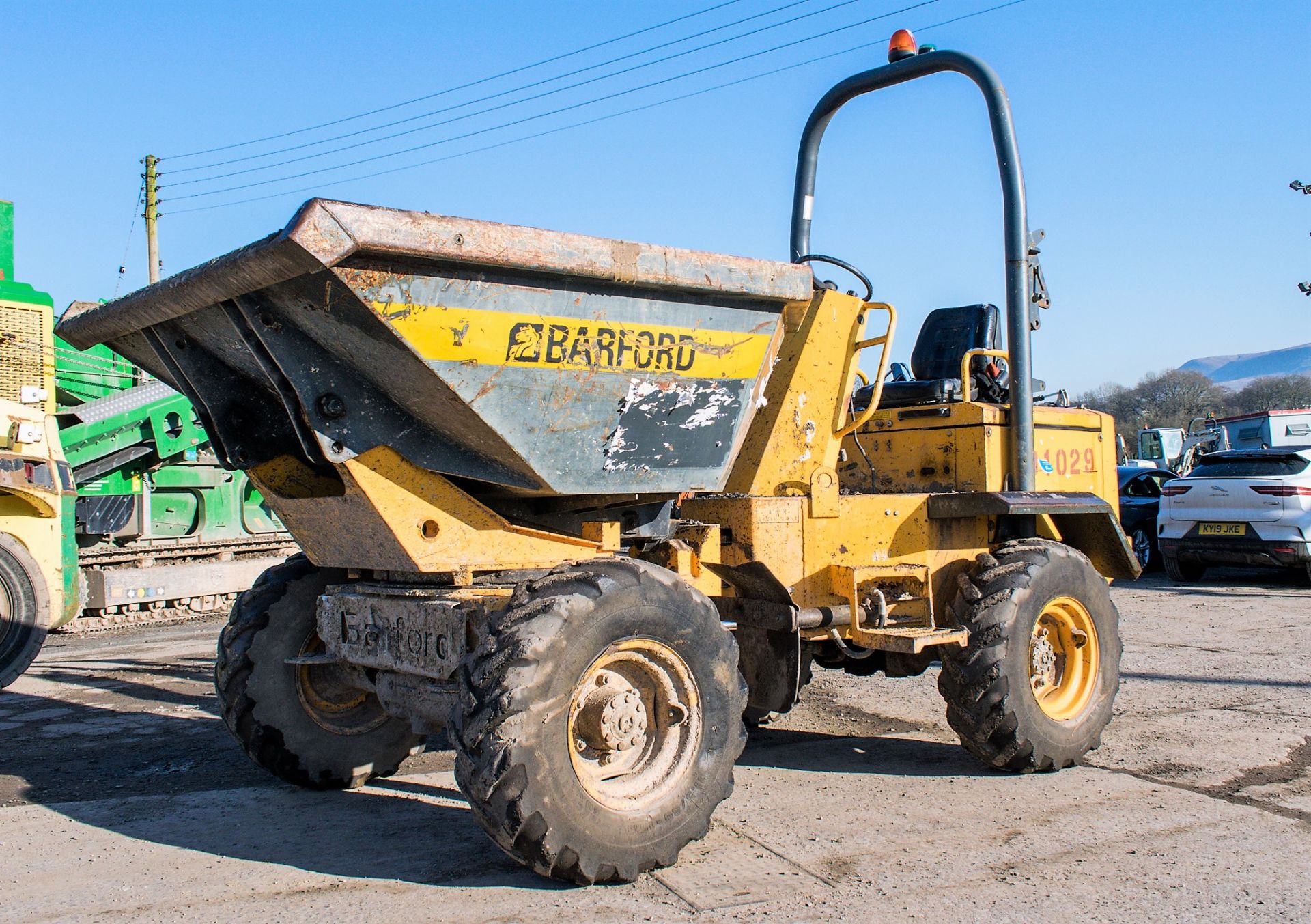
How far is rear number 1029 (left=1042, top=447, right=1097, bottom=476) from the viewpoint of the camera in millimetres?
6227

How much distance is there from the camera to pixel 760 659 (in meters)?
5.09

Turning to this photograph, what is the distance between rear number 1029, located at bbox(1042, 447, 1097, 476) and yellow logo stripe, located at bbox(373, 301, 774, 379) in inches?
90.1

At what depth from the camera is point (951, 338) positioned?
7.02 m

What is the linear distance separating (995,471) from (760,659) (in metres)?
1.79

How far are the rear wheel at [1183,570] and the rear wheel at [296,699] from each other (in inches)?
474

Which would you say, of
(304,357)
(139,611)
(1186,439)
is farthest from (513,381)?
(1186,439)

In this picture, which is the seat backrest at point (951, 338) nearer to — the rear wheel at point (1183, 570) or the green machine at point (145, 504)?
the green machine at point (145, 504)

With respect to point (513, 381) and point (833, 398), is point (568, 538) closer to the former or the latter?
point (513, 381)

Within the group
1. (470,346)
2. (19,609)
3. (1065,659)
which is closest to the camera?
(470,346)

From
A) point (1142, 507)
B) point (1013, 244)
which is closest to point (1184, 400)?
point (1142, 507)

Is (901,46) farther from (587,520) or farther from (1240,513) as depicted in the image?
(1240,513)

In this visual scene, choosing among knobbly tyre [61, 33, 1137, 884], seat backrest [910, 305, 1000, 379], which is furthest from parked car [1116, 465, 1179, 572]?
knobbly tyre [61, 33, 1137, 884]

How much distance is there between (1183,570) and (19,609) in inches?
518

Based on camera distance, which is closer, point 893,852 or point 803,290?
point 893,852
